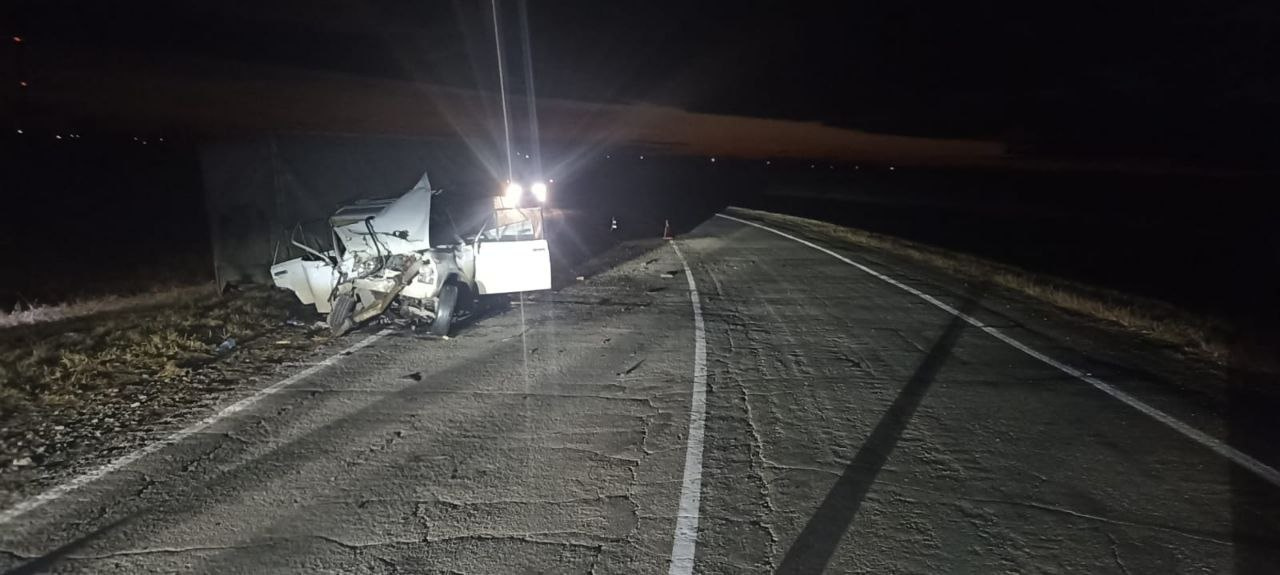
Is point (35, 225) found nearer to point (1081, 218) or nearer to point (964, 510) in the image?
point (964, 510)

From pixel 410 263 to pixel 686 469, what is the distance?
5.54 metres

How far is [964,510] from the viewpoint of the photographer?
450 centimetres

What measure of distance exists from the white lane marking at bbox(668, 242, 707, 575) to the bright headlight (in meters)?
3.64

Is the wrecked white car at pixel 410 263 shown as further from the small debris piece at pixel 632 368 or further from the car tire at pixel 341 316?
the small debris piece at pixel 632 368

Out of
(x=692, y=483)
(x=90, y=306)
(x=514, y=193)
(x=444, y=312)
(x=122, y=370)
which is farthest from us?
(x=90, y=306)

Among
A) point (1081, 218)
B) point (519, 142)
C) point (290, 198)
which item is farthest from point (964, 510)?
point (1081, 218)

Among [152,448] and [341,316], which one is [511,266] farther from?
[152,448]

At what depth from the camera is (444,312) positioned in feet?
30.1

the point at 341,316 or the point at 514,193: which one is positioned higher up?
the point at 514,193

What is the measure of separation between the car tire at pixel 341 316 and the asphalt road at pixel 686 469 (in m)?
0.77

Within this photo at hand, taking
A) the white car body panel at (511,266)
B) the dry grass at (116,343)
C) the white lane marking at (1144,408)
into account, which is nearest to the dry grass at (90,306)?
the dry grass at (116,343)

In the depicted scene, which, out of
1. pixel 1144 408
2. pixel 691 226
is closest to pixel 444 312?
pixel 1144 408

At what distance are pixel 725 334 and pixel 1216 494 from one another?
5413 mm

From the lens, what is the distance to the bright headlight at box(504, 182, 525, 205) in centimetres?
1026
